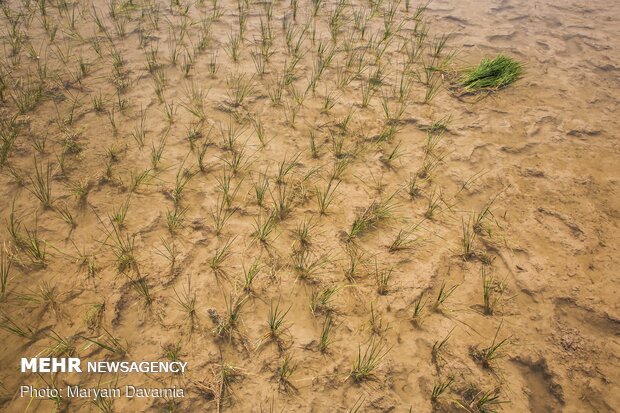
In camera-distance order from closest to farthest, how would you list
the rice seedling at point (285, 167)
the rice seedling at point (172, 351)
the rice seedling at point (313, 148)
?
1. the rice seedling at point (172, 351)
2. the rice seedling at point (285, 167)
3. the rice seedling at point (313, 148)

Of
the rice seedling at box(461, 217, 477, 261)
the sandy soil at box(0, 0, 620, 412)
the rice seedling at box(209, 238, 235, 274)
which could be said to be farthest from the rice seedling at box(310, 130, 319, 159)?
the rice seedling at box(461, 217, 477, 261)

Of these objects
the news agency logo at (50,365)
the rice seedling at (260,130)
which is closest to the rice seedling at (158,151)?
the rice seedling at (260,130)

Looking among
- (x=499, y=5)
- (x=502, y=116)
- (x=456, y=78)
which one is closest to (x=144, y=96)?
(x=456, y=78)

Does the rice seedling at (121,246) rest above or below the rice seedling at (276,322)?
above

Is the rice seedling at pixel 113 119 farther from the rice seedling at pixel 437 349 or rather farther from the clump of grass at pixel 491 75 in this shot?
the clump of grass at pixel 491 75

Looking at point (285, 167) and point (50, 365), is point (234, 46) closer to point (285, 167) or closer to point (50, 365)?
point (285, 167)

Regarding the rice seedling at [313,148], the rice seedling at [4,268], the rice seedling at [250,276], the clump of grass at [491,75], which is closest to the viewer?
the rice seedling at [4,268]
